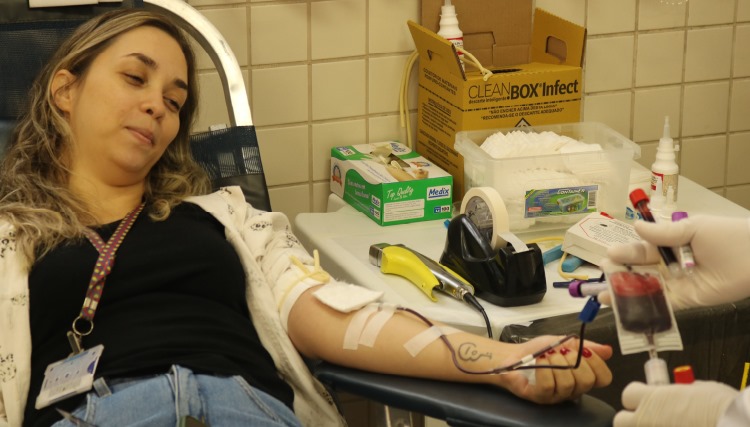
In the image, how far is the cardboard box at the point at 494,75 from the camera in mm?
2168

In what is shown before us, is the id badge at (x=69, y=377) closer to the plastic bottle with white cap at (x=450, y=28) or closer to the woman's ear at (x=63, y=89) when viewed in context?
the woman's ear at (x=63, y=89)

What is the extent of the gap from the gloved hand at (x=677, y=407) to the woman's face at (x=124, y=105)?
924 mm

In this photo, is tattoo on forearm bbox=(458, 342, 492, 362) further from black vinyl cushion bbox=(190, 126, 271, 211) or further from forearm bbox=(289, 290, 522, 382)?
black vinyl cushion bbox=(190, 126, 271, 211)

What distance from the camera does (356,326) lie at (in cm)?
155

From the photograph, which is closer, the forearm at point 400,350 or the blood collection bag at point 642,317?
the blood collection bag at point 642,317

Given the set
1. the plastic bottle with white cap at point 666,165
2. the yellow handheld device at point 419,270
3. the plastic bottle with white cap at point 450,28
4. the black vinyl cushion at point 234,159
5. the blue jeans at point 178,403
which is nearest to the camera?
the blue jeans at point 178,403

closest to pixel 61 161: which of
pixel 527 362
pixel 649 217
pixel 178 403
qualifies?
pixel 178 403

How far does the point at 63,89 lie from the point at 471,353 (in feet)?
2.76

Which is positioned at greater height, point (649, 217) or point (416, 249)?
point (649, 217)

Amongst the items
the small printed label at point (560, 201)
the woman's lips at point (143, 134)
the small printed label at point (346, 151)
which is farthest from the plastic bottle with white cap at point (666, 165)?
the woman's lips at point (143, 134)

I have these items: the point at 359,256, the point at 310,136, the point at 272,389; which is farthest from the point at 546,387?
the point at 310,136

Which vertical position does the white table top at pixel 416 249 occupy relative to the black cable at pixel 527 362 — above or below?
below

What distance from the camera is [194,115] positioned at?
6.20 feet

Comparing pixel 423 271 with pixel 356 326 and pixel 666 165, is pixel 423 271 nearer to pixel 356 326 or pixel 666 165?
pixel 356 326
